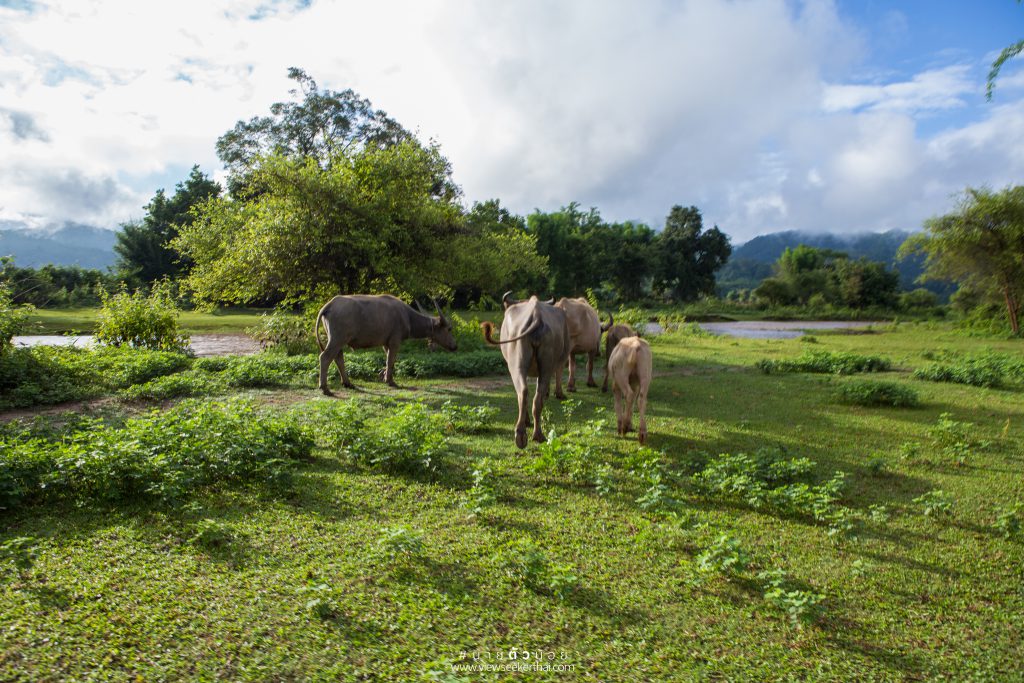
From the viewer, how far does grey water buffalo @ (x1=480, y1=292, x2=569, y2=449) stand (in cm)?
762

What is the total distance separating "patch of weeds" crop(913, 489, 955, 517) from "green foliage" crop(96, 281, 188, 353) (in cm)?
1629

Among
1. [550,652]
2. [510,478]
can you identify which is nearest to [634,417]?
[510,478]

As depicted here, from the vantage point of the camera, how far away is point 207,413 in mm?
6504

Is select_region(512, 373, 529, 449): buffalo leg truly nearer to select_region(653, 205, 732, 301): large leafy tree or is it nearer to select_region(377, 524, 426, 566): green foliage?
select_region(377, 524, 426, 566): green foliage

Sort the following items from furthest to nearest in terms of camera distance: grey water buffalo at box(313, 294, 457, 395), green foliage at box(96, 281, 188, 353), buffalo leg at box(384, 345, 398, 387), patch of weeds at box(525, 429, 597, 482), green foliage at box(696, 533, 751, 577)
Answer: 1. green foliage at box(96, 281, 188, 353)
2. buffalo leg at box(384, 345, 398, 387)
3. grey water buffalo at box(313, 294, 457, 395)
4. patch of weeds at box(525, 429, 597, 482)
5. green foliage at box(696, 533, 751, 577)

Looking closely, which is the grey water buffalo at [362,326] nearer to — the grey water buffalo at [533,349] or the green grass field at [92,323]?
the grey water buffalo at [533,349]

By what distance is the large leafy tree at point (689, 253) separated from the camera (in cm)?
6538

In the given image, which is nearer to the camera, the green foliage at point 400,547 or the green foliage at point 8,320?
the green foliage at point 400,547

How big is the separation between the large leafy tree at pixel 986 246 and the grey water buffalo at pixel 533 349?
29356 millimetres

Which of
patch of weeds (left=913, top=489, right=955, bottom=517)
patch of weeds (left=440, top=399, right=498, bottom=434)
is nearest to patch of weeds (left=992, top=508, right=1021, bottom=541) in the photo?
patch of weeds (left=913, top=489, right=955, bottom=517)

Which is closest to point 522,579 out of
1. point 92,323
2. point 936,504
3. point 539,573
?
point 539,573

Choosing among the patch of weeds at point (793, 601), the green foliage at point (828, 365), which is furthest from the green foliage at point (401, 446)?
the green foliage at point (828, 365)

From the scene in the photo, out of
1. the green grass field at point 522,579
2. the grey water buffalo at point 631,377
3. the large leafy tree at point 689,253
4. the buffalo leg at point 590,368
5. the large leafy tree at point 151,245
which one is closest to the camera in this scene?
the green grass field at point 522,579

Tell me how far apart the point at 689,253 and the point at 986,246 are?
128 feet
